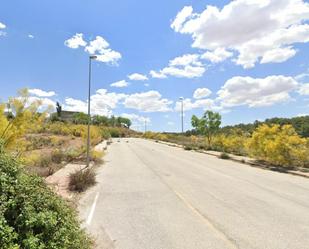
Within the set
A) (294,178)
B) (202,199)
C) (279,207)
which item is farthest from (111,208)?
(294,178)

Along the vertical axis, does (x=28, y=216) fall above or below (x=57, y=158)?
above

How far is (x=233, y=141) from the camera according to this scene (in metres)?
36.2

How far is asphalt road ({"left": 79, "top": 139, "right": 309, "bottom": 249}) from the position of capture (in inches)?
272

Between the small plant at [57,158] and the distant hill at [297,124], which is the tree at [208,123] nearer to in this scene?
the distant hill at [297,124]

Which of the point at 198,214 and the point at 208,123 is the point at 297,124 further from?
the point at 198,214

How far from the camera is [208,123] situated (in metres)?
41.2

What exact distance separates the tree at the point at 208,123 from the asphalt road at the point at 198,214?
81.8ft

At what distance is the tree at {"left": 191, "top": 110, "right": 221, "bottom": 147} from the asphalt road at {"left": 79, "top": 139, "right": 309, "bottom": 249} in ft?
81.8

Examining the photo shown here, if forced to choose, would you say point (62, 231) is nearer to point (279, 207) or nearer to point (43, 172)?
point (279, 207)

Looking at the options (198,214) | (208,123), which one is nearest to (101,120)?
(208,123)

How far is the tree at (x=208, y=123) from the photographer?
1599 inches

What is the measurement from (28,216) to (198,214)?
5.69 m

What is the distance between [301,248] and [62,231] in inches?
181

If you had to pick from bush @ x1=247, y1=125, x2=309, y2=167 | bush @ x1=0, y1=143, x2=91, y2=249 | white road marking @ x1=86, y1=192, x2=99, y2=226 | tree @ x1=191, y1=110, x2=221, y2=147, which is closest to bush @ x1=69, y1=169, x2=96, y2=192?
white road marking @ x1=86, y1=192, x2=99, y2=226
